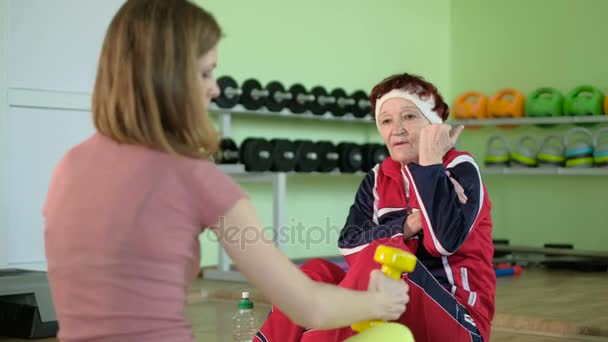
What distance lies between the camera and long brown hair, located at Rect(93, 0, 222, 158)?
4.05ft

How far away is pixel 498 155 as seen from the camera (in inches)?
266

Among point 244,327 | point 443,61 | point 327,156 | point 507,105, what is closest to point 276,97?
point 327,156

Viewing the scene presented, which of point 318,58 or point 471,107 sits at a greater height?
point 318,58

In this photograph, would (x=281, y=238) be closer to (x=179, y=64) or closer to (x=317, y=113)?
(x=317, y=113)

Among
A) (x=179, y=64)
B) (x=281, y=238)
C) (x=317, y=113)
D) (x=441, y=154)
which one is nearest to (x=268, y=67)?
(x=317, y=113)

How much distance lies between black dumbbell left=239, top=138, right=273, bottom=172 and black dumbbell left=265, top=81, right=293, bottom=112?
329 mm

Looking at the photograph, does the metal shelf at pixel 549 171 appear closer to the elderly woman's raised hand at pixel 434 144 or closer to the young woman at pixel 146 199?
the elderly woman's raised hand at pixel 434 144

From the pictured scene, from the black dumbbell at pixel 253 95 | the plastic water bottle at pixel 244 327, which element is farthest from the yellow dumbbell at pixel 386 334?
the black dumbbell at pixel 253 95

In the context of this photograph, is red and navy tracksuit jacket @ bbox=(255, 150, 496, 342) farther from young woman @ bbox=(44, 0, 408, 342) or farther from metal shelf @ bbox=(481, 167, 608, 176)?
metal shelf @ bbox=(481, 167, 608, 176)

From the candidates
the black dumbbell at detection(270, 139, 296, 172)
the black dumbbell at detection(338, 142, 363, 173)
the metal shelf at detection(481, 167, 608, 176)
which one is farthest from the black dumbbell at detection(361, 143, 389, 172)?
the metal shelf at detection(481, 167, 608, 176)

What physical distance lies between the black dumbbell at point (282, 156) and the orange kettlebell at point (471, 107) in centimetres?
195

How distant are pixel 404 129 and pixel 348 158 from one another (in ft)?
12.4

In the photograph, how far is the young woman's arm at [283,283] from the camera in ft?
4.17

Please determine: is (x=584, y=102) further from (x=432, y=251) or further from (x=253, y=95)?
(x=432, y=251)
